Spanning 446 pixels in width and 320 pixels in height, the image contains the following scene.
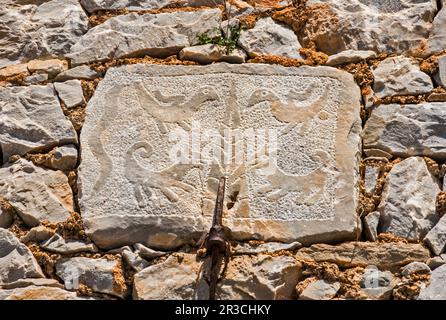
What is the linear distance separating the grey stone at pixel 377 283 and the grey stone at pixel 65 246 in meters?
1.11

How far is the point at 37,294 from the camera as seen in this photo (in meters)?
4.23

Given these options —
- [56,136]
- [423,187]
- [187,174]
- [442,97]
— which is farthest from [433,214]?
[56,136]

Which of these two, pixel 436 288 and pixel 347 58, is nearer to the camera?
pixel 436 288

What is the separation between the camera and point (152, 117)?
464 centimetres

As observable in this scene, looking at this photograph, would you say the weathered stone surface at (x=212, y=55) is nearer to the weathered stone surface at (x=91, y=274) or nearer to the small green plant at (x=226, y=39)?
the small green plant at (x=226, y=39)

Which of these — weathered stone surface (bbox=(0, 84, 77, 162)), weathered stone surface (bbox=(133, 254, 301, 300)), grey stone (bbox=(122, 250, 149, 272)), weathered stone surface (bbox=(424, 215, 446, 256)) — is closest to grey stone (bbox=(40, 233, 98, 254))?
grey stone (bbox=(122, 250, 149, 272))

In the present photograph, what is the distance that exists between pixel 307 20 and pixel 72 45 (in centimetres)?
112

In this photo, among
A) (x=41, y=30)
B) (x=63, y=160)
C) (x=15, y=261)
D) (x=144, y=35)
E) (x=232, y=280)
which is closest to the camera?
(x=232, y=280)

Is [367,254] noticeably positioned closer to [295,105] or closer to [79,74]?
[295,105]

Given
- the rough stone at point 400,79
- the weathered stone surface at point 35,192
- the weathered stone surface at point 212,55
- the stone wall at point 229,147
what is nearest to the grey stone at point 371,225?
the stone wall at point 229,147

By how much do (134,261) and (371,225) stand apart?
3.22 ft

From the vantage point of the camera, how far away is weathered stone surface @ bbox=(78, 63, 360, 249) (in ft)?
14.2

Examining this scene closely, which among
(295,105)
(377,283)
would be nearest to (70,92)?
(295,105)

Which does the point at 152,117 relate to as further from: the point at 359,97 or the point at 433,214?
the point at 433,214
